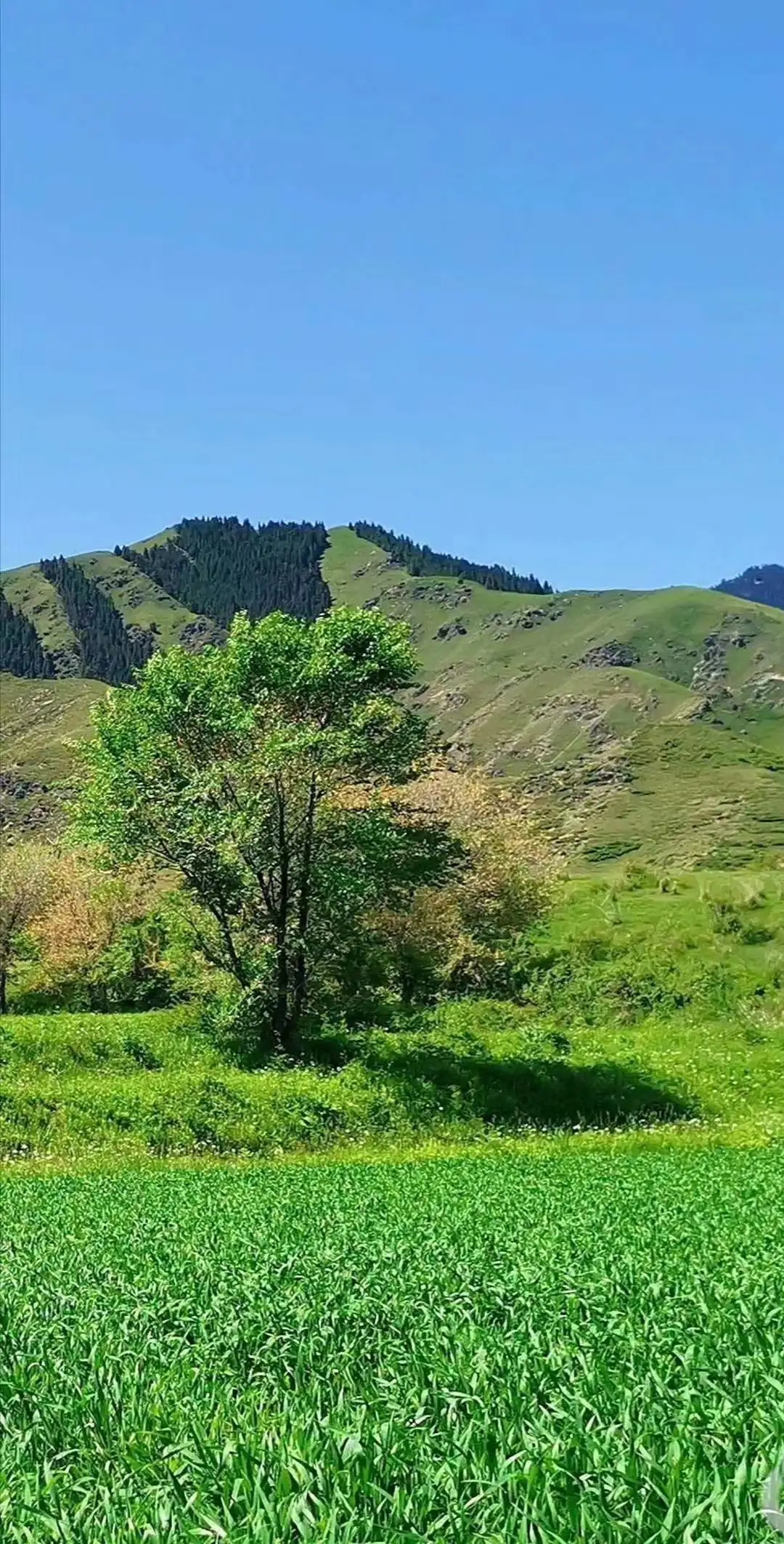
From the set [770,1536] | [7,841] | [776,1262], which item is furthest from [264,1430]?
[7,841]

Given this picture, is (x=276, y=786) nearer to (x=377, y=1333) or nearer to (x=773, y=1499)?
(x=377, y=1333)

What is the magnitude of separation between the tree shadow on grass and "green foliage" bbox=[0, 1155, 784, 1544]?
53.2ft

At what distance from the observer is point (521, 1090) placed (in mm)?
28047

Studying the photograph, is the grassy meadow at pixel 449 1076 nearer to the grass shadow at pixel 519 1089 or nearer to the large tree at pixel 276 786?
the grass shadow at pixel 519 1089

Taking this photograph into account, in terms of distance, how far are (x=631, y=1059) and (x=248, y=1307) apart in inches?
1015

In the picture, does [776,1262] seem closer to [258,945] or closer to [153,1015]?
[258,945]

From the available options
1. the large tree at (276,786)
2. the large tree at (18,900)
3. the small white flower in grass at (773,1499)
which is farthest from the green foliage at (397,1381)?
the large tree at (18,900)

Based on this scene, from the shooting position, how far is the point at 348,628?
98.2 feet

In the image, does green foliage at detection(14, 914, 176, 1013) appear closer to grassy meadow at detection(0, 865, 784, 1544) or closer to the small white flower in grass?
grassy meadow at detection(0, 865, 784, 1544)

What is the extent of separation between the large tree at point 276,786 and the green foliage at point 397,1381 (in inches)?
727

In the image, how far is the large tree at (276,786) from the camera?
29.1m

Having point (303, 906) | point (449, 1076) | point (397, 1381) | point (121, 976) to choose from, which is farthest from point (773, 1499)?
point (121, 976)

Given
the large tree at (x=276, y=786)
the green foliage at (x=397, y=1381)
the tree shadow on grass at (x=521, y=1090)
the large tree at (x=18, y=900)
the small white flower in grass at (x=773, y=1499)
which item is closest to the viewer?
the small white flower in grass at (x=773, y=1499)

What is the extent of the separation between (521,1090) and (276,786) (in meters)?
11.0
